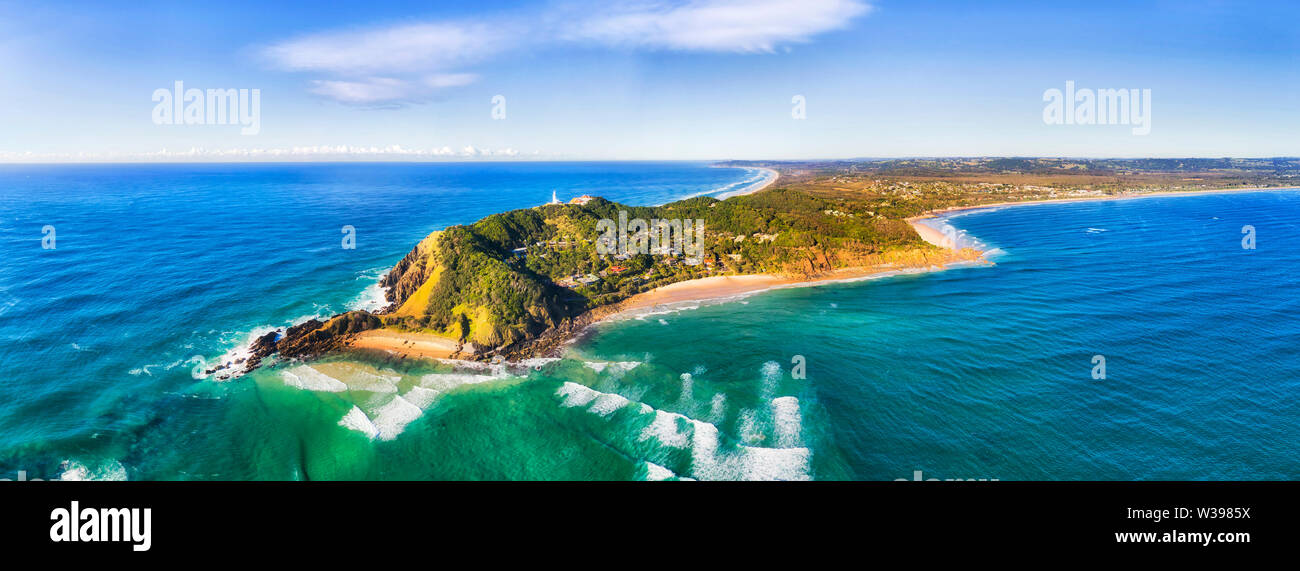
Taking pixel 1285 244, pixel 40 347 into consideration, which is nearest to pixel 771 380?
pixel 40 347

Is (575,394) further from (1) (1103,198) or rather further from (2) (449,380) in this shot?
(1) (1103,198)

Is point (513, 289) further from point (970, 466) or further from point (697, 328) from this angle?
point (970, 466)

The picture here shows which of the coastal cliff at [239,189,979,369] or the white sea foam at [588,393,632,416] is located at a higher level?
the coastal cliff at [239,189,979,369]

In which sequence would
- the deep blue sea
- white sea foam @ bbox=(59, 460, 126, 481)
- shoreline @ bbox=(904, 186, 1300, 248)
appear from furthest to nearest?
shoreline @ bbox=(904, 186, 1300, 248)
the deep blue sea
white sea foam @ bbox=(59, 460, 126, 481)

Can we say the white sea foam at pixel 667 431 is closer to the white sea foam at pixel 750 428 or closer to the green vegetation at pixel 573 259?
the white sea foam at pixel 750 428

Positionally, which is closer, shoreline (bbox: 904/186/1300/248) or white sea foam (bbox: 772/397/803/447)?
white sea foam (bbox: 772/397/803/447)

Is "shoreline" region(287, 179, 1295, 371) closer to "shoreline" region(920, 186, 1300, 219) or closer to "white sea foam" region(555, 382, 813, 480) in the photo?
"white sea foam" region(555, 382, 813, 480)

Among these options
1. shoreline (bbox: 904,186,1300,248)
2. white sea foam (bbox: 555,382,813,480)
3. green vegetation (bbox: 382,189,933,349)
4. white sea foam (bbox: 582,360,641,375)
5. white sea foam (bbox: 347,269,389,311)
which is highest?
shoreline (bbox: 904,186,1300,248)

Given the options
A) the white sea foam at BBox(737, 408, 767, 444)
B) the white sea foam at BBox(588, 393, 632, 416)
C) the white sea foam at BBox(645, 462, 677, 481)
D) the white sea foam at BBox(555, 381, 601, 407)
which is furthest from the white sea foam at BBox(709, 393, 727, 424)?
the white sea foam at BBox(555, 381, 601, 407)
